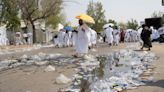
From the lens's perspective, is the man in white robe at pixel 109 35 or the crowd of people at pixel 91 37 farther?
the man in white robe at pixel 109 35

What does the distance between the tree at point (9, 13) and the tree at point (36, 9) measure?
0.85 meters

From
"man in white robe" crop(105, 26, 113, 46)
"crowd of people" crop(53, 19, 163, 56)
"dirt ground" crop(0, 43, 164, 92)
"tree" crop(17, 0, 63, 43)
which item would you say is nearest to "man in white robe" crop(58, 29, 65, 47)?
"crowd of people" crop(53, 19, 163, 56)

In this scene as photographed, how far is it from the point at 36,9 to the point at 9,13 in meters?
4.10

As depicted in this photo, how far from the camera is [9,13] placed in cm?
5097

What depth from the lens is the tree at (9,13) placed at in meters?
49.8

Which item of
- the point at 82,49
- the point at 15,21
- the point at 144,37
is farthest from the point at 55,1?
the point at 82,49

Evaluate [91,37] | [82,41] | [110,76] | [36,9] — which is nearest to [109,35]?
[91,37]

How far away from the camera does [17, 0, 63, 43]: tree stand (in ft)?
171

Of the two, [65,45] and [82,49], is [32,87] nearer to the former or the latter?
[82,49]

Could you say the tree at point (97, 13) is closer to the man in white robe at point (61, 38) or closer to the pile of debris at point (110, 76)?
the man in white robe at point (61, 38)

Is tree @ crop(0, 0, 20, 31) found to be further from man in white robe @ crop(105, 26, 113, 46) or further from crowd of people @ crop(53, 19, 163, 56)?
man in white robe @ crop(105, 26, 113, 46)

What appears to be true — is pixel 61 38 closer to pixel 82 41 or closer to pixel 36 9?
pixel 82 41

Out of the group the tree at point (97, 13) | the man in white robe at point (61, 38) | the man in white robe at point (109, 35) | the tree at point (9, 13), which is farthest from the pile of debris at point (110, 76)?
the tree at point (97, 13)

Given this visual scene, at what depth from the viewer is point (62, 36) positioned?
3241cm
